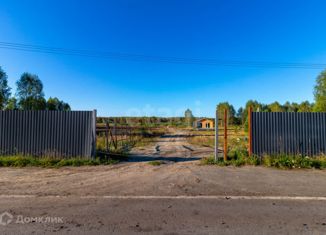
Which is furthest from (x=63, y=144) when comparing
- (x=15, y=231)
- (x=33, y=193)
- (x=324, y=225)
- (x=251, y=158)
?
(x=324, y=225)

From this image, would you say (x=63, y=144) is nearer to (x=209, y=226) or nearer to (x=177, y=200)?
(x=177, y=200)

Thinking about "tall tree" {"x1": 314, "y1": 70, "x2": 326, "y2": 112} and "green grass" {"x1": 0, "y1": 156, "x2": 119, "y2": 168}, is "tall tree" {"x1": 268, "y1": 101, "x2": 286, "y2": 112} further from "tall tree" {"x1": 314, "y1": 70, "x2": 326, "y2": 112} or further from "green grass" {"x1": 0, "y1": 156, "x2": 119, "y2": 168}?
"green grass" {"x1": 0, "y1": 156, "x2": 119, "y2": 168}

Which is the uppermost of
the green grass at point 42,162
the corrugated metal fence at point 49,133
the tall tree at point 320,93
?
the tall tree at point 320,93

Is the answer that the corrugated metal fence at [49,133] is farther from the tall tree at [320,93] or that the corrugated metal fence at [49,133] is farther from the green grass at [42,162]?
the tall tree at [320,93]

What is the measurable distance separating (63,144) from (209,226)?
766cm

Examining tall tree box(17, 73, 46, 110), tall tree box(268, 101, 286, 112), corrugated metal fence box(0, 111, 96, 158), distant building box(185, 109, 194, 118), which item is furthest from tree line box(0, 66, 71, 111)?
tall tree box(268, 101, 286, 112)

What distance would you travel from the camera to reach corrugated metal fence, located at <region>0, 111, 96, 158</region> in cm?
840

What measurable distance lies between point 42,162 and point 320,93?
35.5 metres

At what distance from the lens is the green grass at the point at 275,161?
726 cm

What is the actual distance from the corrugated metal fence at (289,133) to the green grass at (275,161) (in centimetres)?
47

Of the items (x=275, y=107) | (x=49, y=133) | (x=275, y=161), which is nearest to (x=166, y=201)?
(x=275, y=161)

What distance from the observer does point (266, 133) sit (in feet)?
27.7

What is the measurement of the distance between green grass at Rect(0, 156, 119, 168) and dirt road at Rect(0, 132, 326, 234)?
2.57 feet

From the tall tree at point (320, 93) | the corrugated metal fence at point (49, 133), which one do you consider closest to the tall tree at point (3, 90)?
the corrugated metal fence at point (49, 133)
